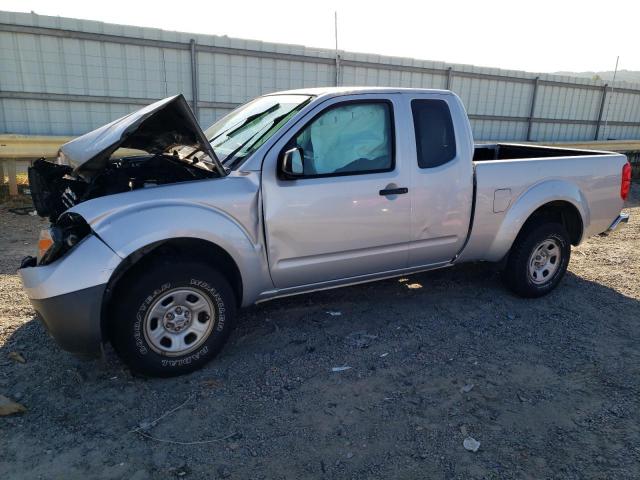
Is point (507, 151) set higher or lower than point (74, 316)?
higher

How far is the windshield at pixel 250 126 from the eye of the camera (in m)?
3.80

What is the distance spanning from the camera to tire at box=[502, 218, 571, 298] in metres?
4.82

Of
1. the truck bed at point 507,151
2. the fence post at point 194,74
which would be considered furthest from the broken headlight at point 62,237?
the fence post at point 194,74

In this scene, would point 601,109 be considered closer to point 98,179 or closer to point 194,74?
point 194,74

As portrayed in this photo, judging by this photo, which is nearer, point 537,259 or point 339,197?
point 339,197

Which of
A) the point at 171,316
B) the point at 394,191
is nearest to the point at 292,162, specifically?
the point at 394,191

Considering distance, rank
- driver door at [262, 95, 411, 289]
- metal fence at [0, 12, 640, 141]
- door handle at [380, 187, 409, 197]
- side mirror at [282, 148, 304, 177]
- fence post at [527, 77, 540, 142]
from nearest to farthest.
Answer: side mirror at [282, 148, 304, 177]
driver door at [262, 95, 411, 289]
door handle at [380, 187, 409, 197]
metal fence at [0, 12, 640, 141]
fence post at [527, 77, 540, 142]

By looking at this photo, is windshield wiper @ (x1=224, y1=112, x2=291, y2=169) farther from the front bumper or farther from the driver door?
the front bumper

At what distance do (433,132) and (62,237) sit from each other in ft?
9.97

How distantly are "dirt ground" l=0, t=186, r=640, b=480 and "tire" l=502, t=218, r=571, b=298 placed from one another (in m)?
0.23

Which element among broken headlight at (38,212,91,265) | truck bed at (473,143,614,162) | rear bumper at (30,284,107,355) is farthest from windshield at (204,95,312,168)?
truck bed at (473,143,614,162)

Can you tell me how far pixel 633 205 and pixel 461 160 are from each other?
27.8ft

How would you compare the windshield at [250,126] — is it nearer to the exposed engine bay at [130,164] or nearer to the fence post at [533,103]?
the exposed engine bay at [130,164]

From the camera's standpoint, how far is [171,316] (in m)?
3.37
